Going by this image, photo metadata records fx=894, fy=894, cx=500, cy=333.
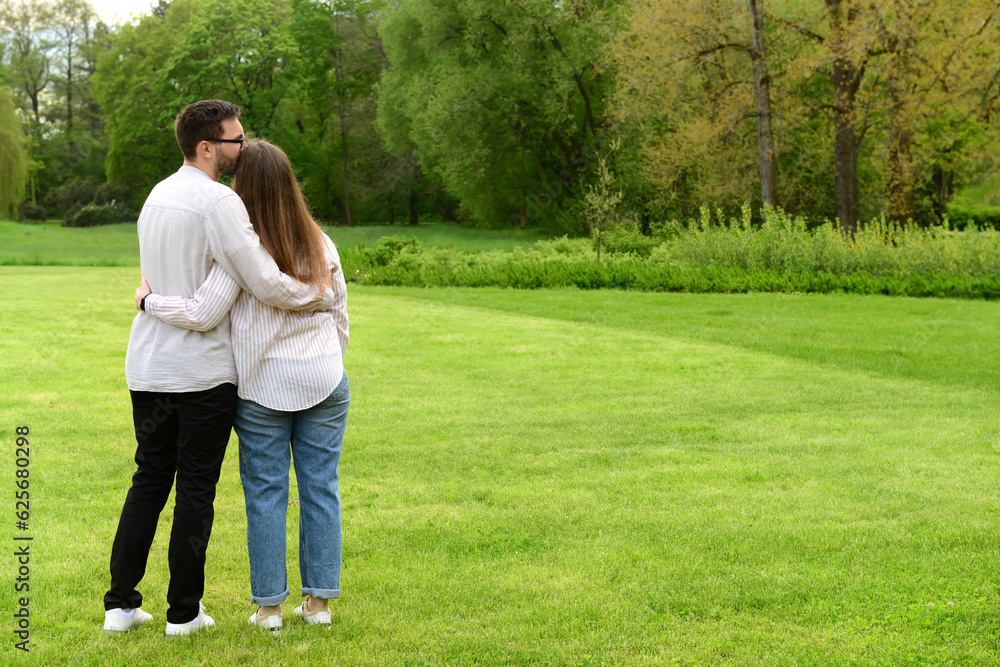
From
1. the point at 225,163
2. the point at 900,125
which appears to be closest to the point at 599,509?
the point at 225,163

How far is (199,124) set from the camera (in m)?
3.28

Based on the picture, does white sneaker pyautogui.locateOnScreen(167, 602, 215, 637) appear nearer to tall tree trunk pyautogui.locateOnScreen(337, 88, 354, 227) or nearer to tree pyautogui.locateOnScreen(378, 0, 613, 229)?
tree pyautogui.locateOnScreen(378, 0, 613, 229)

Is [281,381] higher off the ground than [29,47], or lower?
lower

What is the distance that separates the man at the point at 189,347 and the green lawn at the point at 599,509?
0.43 m

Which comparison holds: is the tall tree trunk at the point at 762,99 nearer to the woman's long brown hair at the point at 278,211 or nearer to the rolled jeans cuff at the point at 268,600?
→ the woman's long brown hair at the point at 278,211

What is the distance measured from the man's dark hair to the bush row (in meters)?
13.5

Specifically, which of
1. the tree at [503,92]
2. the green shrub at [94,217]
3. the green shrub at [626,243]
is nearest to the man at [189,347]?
the green shrub at [626,243]

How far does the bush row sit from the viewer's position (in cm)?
1551

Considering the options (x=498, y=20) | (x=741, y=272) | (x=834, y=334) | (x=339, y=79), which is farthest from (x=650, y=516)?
(x=339, y=79)

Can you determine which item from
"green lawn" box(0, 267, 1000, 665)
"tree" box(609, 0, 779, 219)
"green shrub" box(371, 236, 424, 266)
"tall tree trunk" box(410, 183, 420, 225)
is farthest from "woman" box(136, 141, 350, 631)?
"tall tree trunk" box(410, 183, 420, 225)

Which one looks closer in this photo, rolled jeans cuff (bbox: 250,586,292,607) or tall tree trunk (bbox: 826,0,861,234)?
rolled jeans cuff (bbox: 250,586,292,607)

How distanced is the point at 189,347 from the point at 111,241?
1463 inches

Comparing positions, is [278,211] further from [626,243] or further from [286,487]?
[626,243]

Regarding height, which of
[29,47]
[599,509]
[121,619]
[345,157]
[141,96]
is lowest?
[599,509]
